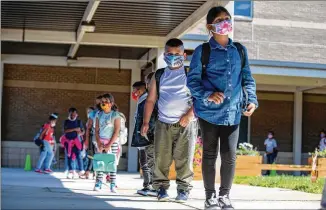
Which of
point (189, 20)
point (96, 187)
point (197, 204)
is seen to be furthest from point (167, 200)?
point (189, 20)

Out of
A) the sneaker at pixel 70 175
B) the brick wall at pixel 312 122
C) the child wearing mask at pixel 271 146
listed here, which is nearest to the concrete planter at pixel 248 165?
the sneaker at pixel 70 175

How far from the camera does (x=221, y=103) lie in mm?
6516

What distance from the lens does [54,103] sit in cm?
2580

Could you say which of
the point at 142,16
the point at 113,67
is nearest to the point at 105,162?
the point at 142,16

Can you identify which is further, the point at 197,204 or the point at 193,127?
the point at 193,127

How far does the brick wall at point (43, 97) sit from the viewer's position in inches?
1002

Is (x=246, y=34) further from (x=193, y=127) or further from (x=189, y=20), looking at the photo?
(x=193, y=127)

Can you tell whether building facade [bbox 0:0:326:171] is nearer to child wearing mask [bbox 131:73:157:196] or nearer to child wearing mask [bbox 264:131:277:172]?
child wearing mask [bbox 264:131:277:172]

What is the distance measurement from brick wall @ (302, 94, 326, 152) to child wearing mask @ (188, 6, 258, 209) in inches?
902

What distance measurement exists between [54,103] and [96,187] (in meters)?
15.2

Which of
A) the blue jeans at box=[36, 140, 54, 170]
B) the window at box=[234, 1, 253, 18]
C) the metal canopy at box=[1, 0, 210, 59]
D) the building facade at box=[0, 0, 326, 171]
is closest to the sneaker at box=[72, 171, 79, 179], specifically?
the blue jeans at box=[36, 140, 54, 170]

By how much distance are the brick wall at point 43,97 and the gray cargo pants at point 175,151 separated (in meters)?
18.1

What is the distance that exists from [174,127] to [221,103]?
1.48 metres

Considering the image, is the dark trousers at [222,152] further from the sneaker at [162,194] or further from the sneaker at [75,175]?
the sneaker at [75,175]
